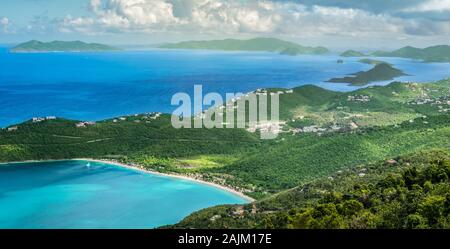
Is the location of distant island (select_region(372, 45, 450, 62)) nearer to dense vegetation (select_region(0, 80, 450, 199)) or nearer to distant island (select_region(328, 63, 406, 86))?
distant island (select_region(328, 63, 406, 86))

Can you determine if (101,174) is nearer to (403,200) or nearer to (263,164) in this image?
(263,164)

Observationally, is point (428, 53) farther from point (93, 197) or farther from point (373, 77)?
point (93, 197)

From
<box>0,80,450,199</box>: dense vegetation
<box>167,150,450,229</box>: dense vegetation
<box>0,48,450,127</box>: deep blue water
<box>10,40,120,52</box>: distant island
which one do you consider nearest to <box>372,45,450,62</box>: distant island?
<box>0,48,450,127</box>: deep blue water

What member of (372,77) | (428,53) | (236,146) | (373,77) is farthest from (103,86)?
(428,53)

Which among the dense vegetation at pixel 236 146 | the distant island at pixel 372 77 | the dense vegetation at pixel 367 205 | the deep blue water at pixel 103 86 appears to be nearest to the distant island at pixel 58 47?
the deep blue water at pixel 103 86

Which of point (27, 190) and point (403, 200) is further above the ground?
point (403, 200)
